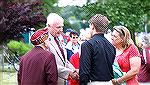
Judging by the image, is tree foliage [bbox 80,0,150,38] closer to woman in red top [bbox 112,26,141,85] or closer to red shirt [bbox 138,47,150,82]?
red shirt [bbox 138,47,150,82]

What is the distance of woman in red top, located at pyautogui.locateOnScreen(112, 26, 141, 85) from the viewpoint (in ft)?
22.8

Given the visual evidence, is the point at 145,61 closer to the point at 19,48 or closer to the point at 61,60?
the point at 61,60

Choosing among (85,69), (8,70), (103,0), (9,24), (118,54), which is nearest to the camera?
(85,69)

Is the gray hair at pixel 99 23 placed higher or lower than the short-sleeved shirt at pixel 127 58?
higher

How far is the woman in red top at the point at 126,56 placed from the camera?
6941 millimetres

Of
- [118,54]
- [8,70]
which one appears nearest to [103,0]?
[8,70]

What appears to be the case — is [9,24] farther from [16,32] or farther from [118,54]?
[118,54]

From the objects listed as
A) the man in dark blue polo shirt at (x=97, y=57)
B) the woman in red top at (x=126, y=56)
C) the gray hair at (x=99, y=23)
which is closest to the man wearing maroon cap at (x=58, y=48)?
the man in dark blue polo shirt at (x=97, y=57)

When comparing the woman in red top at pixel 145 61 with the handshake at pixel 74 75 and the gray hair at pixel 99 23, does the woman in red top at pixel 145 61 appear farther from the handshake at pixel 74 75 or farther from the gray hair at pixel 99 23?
the gray hair at pixel 99 23

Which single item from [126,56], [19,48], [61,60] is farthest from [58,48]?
[19,48]

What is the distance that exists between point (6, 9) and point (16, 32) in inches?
33.2

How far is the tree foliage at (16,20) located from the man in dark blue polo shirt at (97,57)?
898 cm

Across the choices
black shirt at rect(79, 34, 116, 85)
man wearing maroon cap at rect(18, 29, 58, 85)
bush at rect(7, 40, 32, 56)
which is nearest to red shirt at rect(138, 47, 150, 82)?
black shirt at rect(79, 34, 116, 85)

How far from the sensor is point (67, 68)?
22.1 feet
